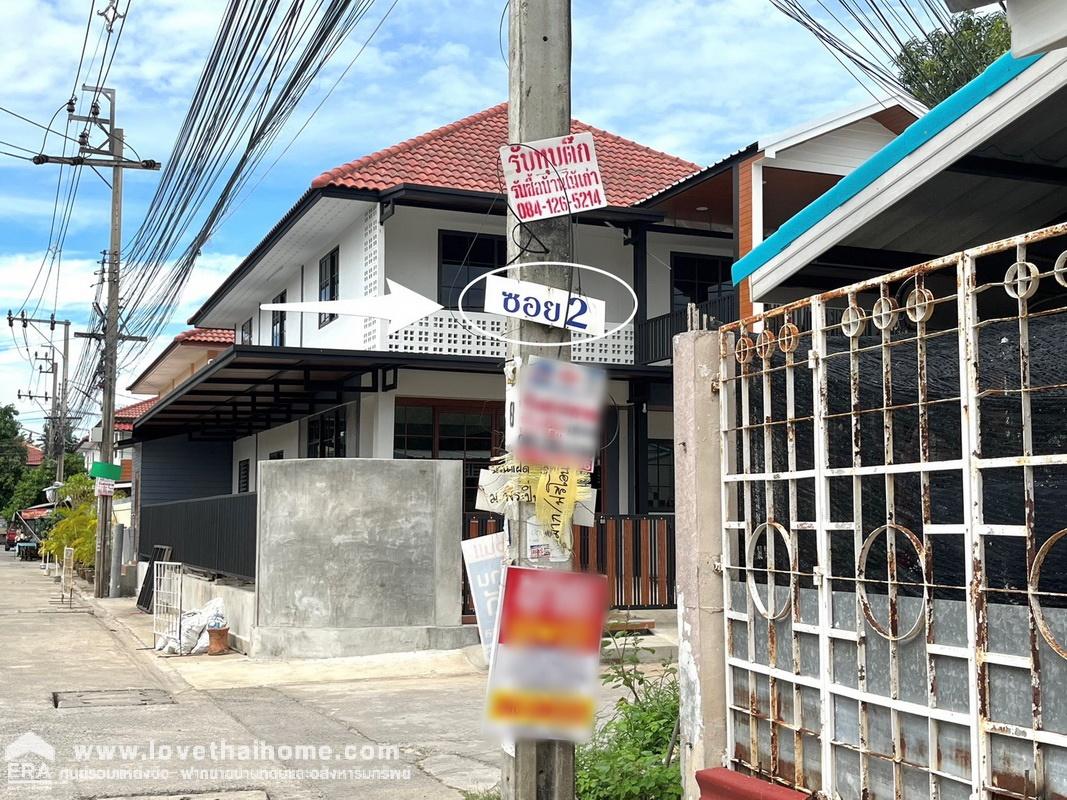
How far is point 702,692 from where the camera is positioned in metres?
5.86

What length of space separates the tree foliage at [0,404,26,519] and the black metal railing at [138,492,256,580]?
6268cm

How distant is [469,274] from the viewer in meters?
20.0

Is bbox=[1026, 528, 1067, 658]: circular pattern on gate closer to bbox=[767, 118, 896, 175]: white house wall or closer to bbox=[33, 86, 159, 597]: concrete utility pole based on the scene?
bbox=[767, 118, 896, 175]: white house wall

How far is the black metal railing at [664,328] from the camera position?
18.9m

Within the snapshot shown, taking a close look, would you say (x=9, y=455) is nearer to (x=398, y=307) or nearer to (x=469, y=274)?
(x=469, y=274)

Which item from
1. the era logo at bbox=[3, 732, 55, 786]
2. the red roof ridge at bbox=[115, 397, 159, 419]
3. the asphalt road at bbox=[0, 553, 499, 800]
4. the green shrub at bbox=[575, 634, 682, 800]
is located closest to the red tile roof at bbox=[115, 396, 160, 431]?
the red roof ridge at bbox=[115, 397, 159, 419]

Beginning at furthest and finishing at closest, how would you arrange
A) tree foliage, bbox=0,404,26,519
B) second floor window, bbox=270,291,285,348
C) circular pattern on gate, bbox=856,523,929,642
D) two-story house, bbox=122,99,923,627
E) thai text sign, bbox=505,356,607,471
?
tree foliage, bbox=0,404,26,519 < second floor window, bbox=270,291,285,348 < two-story house, bbox=122,99,923,627 < thai text sign, bbox=505,356,607,471 < circular pattern on gate, bbox=856,523,929,642

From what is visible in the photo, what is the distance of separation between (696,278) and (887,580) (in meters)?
17.0

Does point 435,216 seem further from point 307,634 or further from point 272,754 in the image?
point 272,754

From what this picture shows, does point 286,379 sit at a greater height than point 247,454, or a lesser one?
greater

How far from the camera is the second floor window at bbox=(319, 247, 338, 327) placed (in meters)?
21.8

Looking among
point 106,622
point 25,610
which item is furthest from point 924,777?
point 25,610

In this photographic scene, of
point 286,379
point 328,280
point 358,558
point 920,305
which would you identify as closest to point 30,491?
point 328,280

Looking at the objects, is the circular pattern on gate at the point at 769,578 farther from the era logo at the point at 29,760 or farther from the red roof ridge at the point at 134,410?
the red roof ridge at the point at 134,410
